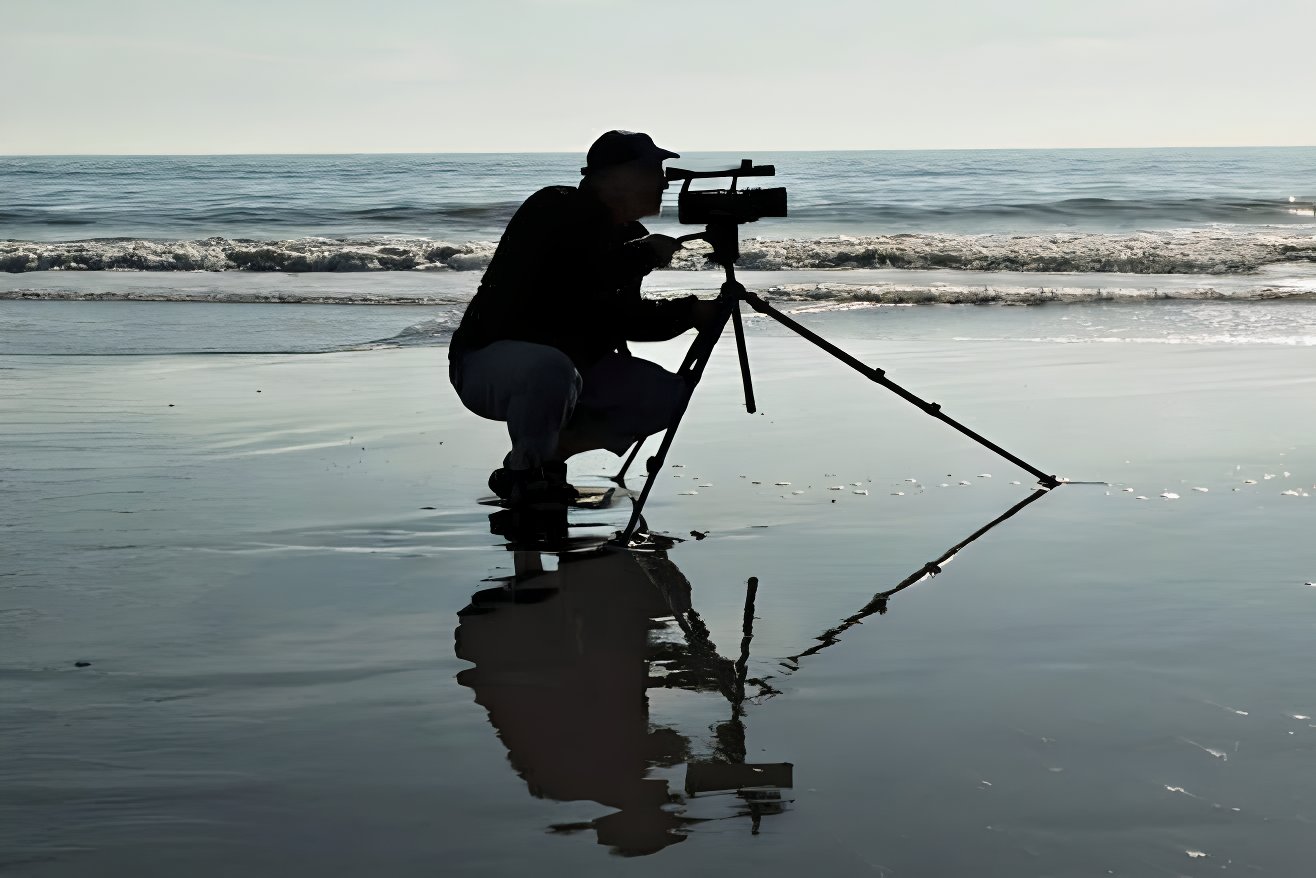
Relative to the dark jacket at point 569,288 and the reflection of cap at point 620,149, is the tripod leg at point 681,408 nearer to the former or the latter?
the dark jacket at point 569,288

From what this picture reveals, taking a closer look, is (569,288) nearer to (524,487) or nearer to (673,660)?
(524,487)

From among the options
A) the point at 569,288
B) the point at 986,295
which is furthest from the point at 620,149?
the point at 986,295

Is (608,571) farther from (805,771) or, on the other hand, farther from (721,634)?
(805,771)

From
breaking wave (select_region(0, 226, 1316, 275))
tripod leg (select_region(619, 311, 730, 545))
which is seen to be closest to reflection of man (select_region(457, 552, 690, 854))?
tripod leg (select_region(619, 311, 730, 545))

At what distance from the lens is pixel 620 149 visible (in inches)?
141

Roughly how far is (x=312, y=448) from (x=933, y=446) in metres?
2.49

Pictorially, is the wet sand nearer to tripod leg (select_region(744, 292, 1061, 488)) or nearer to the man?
tripod leg (select_region(744, 292, 1061, 488))

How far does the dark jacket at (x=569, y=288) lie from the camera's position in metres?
3.55

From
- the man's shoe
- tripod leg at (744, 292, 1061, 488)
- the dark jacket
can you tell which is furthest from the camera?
tripod leg at (744, 292, 1061, 488)

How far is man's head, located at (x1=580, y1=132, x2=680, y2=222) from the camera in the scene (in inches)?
141

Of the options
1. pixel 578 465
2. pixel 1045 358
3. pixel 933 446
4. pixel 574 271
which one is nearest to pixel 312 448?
pixel 578 465

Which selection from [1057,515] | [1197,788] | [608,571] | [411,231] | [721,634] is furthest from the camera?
[411,231]

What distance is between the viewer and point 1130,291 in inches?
443

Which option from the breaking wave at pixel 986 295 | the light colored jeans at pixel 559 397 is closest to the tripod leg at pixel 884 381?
the light colored jeans at pixel 559 397
